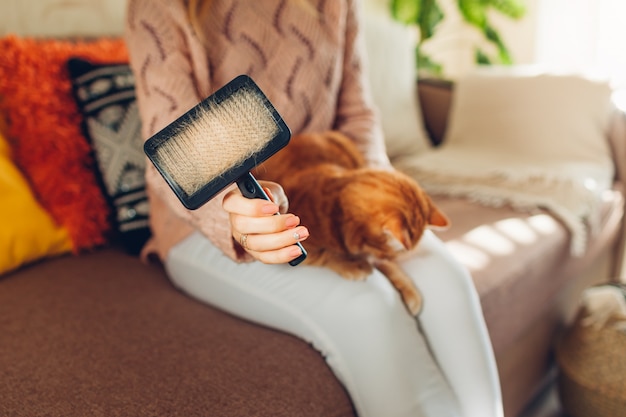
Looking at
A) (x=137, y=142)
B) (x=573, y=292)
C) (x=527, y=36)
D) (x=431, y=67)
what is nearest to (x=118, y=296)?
(x=137, y=142)

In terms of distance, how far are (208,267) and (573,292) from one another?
1.00 metres

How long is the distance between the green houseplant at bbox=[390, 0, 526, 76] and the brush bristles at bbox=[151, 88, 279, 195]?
70.9 inches

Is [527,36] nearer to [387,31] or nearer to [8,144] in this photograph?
[387,31]

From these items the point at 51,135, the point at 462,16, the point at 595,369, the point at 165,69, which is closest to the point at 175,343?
the point at 165,69

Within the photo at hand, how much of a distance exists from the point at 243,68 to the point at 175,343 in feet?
1.64

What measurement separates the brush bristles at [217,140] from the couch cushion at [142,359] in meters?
0.29

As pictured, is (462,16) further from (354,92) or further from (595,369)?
(595,369)

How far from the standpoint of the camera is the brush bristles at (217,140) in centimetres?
A: 56

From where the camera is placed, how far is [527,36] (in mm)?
2451

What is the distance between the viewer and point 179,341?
81cm

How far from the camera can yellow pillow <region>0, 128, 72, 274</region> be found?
101cm

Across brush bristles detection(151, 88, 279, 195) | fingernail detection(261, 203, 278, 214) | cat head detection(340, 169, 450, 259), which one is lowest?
cat head detection(340, 169, 450, 259)

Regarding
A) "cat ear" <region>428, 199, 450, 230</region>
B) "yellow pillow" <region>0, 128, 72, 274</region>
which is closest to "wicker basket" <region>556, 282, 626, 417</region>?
"cat ear" <region>428, 199, 450, 230</region>

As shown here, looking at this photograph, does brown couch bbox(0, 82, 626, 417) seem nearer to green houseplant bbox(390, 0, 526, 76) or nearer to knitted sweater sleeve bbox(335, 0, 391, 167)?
knitted sweater sleeve bbox(335, 0, 391, 167)
